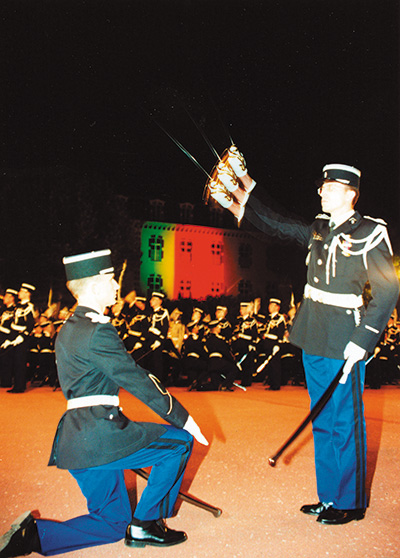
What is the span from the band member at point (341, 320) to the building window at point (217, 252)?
47.5 meters

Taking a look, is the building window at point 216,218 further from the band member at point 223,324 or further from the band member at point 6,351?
the band member at point 6,351

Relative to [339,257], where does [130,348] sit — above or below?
below

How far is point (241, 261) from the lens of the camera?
53000 millimetres

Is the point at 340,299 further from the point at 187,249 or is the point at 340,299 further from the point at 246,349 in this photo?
the point at 187,249

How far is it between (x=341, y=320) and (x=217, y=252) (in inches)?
1903

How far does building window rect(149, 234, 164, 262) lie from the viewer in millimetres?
48875

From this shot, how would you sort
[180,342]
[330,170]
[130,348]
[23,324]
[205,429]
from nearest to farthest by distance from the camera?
[330,170]
[205,429]
[23,324]
[130,348]
[180,342]

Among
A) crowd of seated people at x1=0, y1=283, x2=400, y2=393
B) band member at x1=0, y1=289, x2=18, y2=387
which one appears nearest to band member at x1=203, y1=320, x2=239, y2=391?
crowd of seated people at x1=0, y1=283, x2=400, y2=393

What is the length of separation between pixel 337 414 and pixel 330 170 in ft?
5.45

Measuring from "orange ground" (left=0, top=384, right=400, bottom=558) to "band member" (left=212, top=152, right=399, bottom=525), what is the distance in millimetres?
271

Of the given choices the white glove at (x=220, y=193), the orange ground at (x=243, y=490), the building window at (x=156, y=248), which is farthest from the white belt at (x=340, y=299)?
the building window at (x=156, y=248)

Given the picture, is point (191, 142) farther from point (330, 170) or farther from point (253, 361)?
point (253, 361)

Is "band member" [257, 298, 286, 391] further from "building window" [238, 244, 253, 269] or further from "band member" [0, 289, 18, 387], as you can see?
"building window" [238, 244, 253, 269]

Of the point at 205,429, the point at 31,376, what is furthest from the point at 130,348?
the point at 205,429
